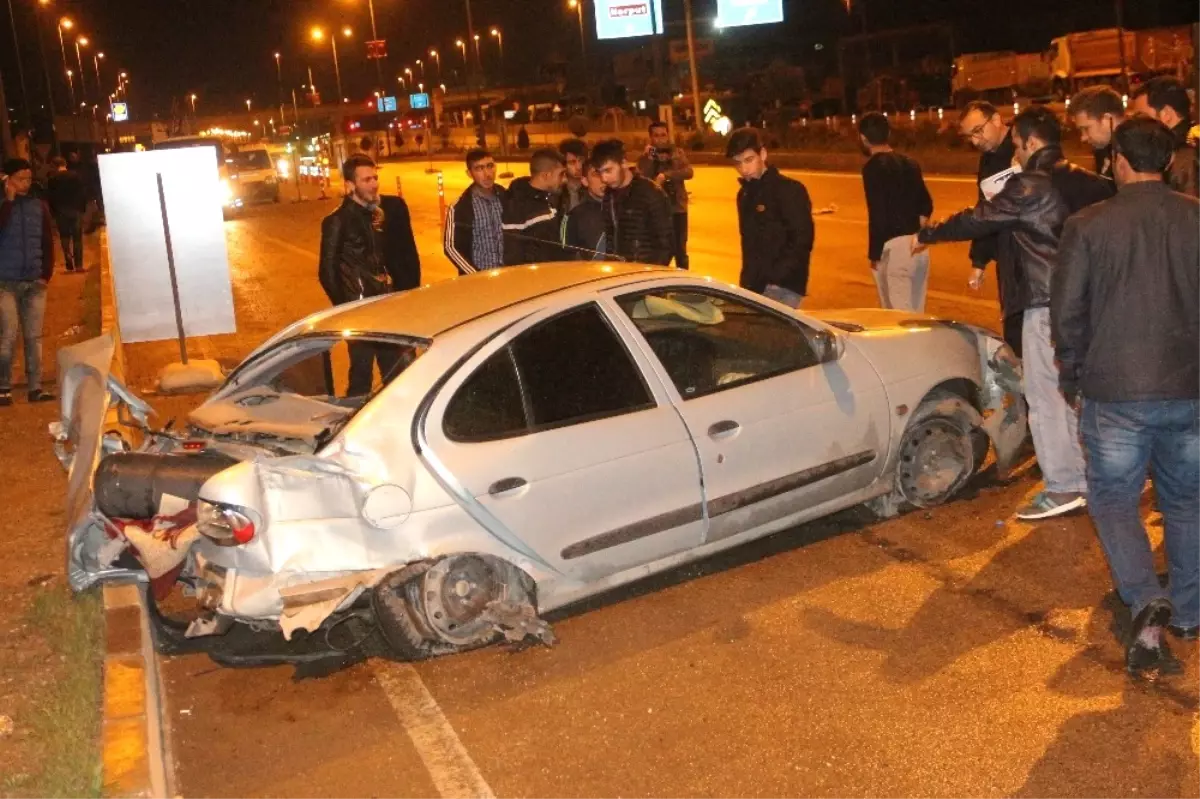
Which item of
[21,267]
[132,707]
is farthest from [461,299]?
[21,267]

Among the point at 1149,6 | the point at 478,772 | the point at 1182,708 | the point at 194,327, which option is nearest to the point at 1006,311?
the point at 1182,708

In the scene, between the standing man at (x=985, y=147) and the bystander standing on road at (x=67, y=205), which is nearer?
the standing man at (x=985, y=147)

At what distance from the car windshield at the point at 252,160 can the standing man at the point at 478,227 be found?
32.0m

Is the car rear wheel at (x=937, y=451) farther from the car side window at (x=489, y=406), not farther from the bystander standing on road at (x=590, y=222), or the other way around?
the bystander standing on road at (x=590, y=222)

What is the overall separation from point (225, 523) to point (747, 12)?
169ft

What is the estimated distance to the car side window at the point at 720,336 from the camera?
6.33 m

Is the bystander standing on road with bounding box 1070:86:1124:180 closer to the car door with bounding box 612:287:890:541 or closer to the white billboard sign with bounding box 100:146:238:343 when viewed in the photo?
the car door with bounding box 612:287:890:541

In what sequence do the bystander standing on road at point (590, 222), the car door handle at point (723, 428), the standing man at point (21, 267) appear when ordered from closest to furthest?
A: the car door handle at point (723, 428)
the bystander standing on road at point (590, 222)
the standing man at point (21, 267)

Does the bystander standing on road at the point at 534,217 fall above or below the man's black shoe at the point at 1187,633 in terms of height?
above

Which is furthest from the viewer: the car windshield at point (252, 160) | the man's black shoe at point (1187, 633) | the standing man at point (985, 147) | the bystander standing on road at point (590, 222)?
the car windshield at point (252, 160)

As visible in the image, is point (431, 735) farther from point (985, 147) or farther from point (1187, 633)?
point (985, 147)

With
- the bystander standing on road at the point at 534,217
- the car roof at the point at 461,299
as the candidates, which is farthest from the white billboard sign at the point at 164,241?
the car roof at the point at 461,299

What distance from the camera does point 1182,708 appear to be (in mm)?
4719

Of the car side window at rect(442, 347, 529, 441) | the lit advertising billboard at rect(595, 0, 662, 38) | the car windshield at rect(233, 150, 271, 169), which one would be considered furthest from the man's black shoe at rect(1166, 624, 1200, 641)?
the lit advertising billboard at rect(595, 0, 662, 38)
